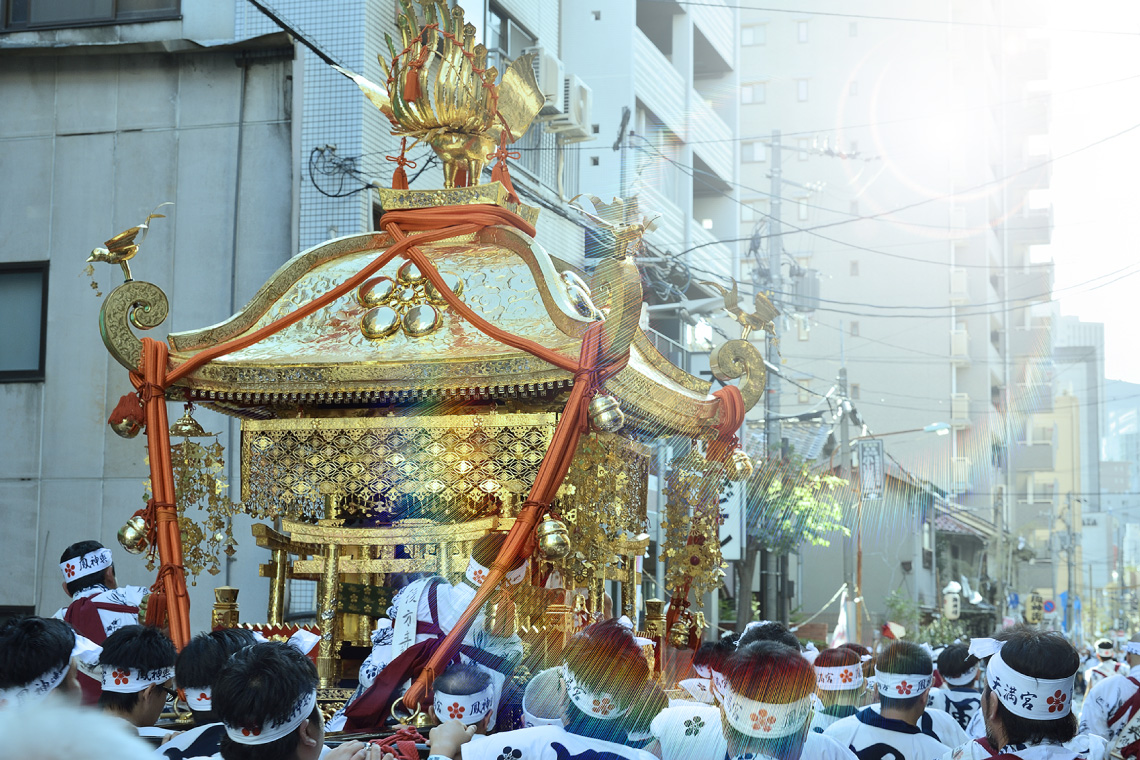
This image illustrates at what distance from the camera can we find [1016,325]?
62812 millimetres

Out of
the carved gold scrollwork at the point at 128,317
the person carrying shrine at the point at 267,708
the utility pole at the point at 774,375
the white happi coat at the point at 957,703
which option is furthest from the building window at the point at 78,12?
the utility pole at the point at 774,375

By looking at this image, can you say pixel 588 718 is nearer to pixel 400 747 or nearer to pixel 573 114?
pixel 400 747

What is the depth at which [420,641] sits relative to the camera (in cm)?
609

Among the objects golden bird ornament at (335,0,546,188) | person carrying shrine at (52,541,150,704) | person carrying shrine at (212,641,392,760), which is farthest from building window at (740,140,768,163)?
person carrying shrine at (212,641,392,760)

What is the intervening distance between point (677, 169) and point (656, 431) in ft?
47.8

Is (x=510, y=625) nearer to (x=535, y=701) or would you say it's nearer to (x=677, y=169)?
(x=535, y=701)

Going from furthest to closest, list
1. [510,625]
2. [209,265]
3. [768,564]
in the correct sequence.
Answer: [768,564]
[209,265]
[510,625]

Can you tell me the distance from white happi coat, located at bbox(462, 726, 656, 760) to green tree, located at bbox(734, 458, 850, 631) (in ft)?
63.1

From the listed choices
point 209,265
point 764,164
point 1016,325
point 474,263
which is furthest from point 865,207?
point 474,263

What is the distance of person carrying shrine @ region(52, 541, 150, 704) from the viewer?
7.03 meters

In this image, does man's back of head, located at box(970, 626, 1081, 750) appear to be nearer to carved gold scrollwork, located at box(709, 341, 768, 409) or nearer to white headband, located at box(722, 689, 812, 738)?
white headband, located at box(722, 689, 812, 738)

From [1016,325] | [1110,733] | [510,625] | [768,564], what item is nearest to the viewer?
[1110,733]

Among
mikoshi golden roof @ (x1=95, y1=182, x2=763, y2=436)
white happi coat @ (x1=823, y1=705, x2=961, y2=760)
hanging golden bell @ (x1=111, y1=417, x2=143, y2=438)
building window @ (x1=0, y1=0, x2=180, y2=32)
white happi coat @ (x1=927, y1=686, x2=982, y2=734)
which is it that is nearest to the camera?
white happi coat @ (x1=823, y1=705, x2=961, y2=760)

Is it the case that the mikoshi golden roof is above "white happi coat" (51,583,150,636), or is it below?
above
